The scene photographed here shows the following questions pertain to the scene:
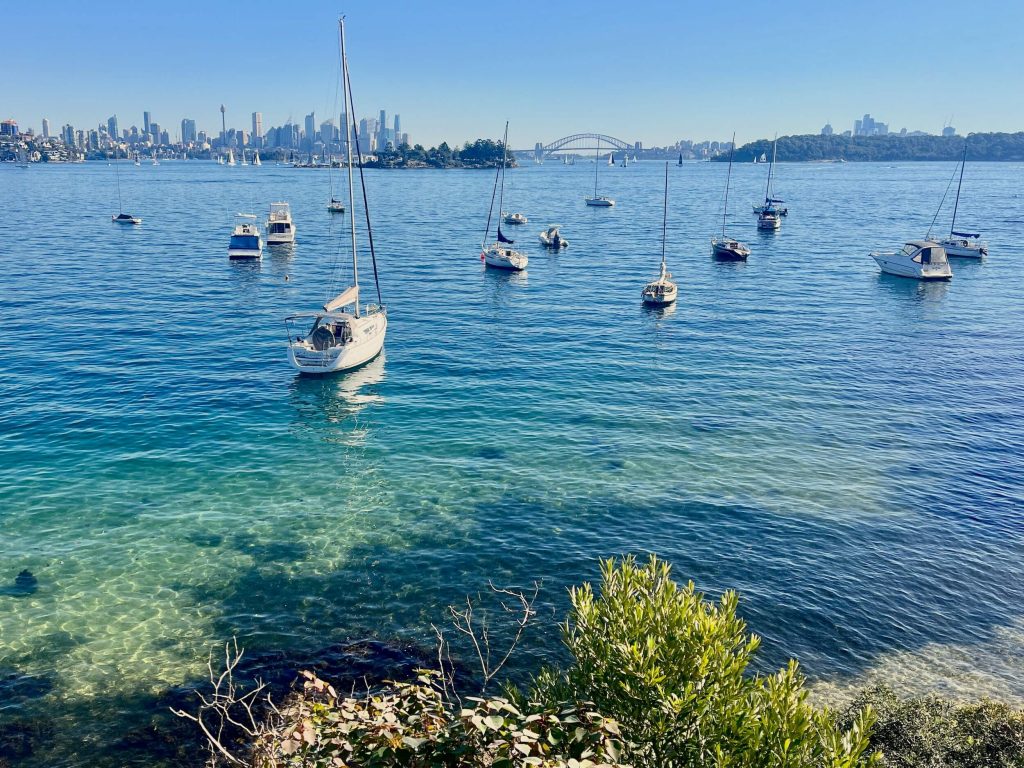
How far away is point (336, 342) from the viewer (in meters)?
49.2

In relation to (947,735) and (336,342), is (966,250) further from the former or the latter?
(947,735)

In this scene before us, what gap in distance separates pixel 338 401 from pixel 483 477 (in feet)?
48.0

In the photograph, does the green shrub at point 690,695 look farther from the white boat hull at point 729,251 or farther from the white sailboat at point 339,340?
the white boat hull at point 729,251

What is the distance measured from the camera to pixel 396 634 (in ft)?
75.9

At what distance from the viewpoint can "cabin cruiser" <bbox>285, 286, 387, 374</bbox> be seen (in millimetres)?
47656

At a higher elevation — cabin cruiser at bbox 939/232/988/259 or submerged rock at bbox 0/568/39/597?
cabin cruiser at bbox 939/232/988/259

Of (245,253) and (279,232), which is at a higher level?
(279,232)

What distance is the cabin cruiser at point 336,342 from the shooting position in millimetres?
47656

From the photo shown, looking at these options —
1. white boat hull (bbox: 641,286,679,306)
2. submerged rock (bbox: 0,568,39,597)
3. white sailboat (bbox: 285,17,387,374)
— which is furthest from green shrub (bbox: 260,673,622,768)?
→ white boat hull (bbox: 641,286,679,306)

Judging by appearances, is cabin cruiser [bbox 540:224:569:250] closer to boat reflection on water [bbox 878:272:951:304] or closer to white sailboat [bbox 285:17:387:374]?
boat reflection on water [bbox 878:272:951:304]

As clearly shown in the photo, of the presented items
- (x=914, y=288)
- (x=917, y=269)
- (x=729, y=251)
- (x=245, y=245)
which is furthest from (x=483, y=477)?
(x=729, y=251)

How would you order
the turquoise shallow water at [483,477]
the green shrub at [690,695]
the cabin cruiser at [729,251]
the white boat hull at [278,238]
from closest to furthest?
the green shrub at [690,695], the turquoise shallow water at [483,477], the cabin cruiser at [729,251], the white boat hull at [278,238]

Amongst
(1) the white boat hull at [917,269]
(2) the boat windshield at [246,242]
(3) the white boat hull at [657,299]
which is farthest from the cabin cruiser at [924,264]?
(2) the boat windshield at [246,242]

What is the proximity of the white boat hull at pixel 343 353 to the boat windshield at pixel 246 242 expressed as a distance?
48.3 m
